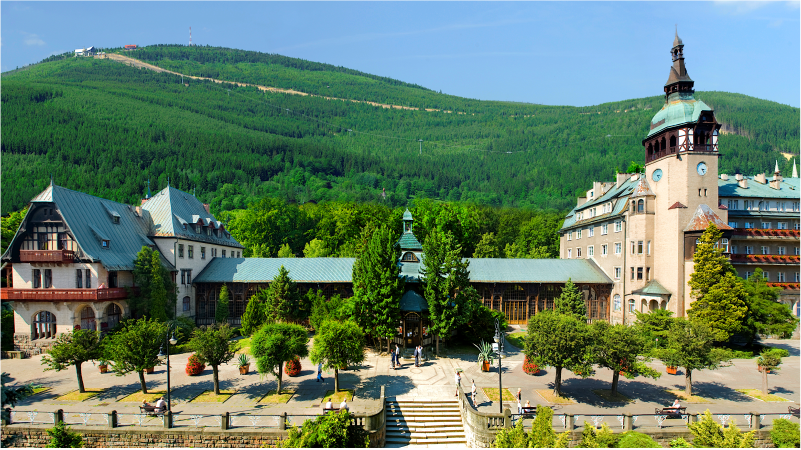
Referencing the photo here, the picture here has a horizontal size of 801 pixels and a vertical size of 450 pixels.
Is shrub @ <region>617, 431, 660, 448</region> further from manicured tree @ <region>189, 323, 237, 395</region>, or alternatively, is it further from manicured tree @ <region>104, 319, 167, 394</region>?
manicured tree @ <region>104, 319, 167, 394</region>

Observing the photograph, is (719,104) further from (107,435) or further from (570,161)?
(107,435)

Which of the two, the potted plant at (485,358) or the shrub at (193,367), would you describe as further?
the potted plant at (485,358)

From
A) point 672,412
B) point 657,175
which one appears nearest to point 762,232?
point 657,175

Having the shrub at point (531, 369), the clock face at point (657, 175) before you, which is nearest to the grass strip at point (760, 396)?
the shrub at point (531, 369)

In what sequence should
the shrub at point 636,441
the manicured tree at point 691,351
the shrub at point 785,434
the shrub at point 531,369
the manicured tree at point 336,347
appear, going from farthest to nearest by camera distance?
the shrub at point 531,369 → the manicured tree at point 691,351 → the manicured tree at point 336,347 → the shrub at point 785,434 → the shrub at point 636,441

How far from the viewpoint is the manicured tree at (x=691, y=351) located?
2727cm

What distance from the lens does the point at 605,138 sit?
147 metres

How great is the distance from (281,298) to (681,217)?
132 feet

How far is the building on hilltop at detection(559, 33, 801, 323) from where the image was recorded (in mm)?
43594

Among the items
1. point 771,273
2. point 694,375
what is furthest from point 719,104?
point 694,375

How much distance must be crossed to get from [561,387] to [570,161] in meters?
124

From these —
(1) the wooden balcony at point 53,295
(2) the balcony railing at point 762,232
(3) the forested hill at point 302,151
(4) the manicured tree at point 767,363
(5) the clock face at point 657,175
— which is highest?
(3) the forested hill at point 302,151

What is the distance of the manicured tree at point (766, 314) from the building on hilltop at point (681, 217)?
16.7ft

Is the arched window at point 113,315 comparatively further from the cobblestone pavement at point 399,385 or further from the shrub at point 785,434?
the shrub at point 785,434
